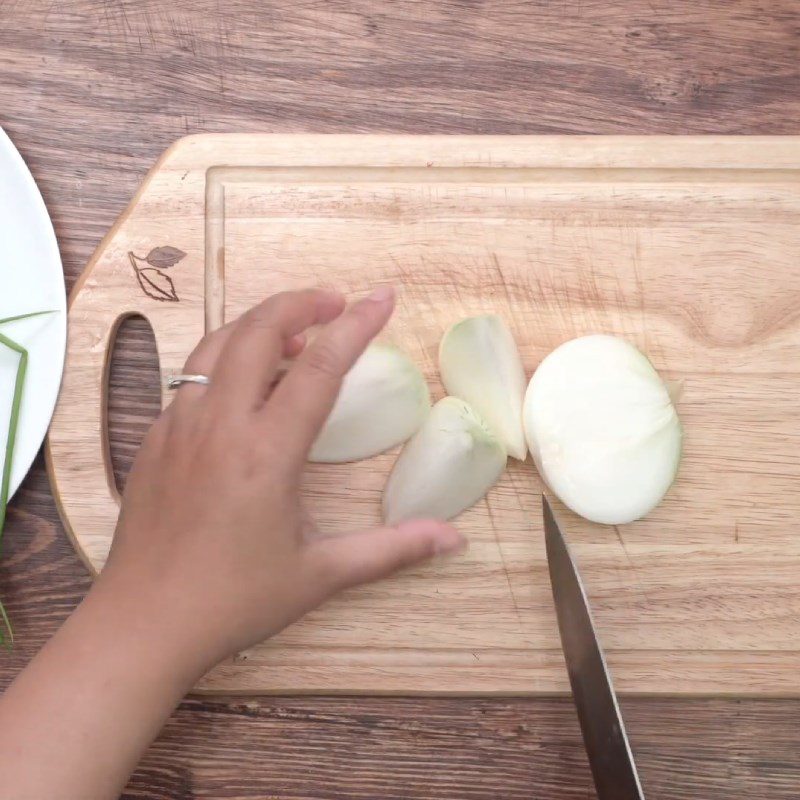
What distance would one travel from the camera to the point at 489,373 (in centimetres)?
93

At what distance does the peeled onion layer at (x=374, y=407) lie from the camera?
91 cm

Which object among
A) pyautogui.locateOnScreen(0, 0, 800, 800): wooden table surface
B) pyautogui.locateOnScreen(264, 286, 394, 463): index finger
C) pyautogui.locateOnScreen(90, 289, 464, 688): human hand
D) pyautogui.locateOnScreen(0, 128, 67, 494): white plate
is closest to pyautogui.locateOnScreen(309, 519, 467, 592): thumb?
pyautogui.locateOnScreen(90, 289, 464, 688): human hand

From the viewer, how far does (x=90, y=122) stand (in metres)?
1.01

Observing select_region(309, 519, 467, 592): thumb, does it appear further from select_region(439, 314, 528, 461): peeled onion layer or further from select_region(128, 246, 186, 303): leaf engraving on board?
select_region(128, 246, 186, 303): leaf engraving on board

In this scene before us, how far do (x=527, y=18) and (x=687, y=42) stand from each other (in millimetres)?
222

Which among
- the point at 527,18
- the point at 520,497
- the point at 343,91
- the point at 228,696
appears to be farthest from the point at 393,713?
the point at 527,18

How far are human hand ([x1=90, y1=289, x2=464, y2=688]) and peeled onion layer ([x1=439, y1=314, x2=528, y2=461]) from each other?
0.15m

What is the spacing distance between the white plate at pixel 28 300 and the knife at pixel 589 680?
0.65 meters

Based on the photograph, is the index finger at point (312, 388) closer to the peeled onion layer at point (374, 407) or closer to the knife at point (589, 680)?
the peeled onion layer at point (374, 407)

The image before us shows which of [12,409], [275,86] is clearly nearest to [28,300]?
[12,409]

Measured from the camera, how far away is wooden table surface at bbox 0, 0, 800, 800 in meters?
0.99

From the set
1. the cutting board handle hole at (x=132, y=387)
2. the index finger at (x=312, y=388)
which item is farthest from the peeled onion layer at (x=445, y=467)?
the cutting board handle hole at (x=132, y=387)

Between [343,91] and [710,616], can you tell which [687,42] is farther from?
[710,616]

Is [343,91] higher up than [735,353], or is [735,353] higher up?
[343,91]
